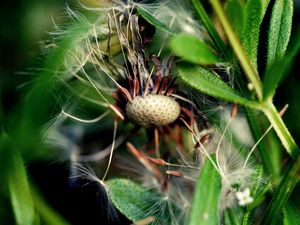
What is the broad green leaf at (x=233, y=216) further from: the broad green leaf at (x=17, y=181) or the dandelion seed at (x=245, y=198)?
the broad green leaf at (x=17, y=181)

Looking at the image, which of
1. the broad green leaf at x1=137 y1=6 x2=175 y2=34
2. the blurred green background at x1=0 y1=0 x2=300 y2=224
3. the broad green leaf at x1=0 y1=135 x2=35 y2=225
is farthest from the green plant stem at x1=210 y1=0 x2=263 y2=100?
the broad green leaf at x1=0 y1=135 x2=35 y2=225

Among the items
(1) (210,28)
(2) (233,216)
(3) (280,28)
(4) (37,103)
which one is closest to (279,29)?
(3) (280,28)

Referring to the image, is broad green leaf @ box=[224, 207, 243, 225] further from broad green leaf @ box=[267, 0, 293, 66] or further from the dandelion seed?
broad green leaf @ box=[267, 0, 293, 66]

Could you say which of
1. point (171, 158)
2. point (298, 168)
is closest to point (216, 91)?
point (298, 168)

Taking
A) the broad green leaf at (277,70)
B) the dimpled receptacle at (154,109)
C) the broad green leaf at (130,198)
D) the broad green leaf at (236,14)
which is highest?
the broad green leaf at (236,14)

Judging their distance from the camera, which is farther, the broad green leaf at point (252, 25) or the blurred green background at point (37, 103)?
the blurred green background at point (37, 103)

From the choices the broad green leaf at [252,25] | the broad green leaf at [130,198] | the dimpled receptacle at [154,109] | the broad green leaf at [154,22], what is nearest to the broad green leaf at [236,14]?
the broad green leaf at [252,25]
